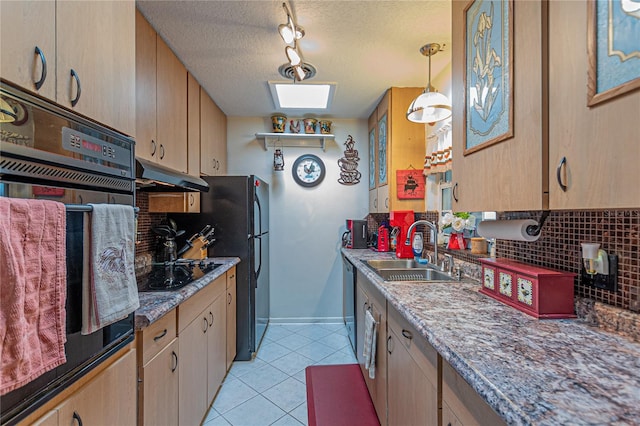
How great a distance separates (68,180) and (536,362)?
134cm

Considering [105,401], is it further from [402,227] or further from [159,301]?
[402,227]

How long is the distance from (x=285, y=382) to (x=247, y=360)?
19.9 inches

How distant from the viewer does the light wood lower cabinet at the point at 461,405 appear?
2.39ft

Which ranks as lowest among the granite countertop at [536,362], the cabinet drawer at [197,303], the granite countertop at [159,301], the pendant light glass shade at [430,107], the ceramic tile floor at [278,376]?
the ceramic tile floor at [278,376]

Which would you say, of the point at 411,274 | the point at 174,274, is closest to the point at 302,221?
the point at 411,274

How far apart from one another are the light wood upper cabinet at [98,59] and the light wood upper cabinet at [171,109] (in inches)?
32.1

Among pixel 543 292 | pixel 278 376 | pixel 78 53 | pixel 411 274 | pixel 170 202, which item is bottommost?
pixel 278 376

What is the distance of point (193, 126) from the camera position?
8.09 feet

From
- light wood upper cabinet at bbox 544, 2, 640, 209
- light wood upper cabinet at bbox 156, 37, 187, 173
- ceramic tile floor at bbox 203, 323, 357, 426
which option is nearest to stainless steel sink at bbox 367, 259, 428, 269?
ceramic tile floor at bbox 203, 323, 357, 426

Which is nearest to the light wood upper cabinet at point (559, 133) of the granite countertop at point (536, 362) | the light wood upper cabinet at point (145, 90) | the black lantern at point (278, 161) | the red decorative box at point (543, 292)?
the red decorative box at point (543, 292)

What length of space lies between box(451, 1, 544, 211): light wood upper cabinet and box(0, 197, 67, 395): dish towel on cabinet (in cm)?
136

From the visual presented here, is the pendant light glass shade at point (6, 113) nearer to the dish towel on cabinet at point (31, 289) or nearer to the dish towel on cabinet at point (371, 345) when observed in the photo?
the dish towel on cabinet at point (31, 289)

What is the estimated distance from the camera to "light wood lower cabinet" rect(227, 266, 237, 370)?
2404mm

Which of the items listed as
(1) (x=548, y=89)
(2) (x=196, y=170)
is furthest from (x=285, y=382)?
(1) (x=548, y=89)
